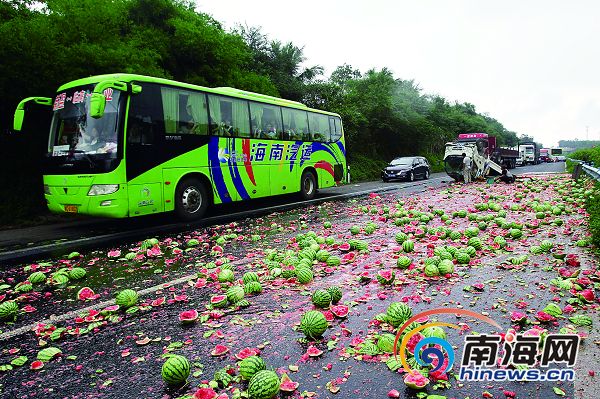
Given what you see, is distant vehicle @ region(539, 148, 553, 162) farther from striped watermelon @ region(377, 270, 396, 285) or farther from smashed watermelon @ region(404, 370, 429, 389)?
smashed watermelon @ region(404, 370, 429, 389)

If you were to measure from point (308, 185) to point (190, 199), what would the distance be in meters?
6.74

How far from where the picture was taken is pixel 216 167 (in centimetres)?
1202

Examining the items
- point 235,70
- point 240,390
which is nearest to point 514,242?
point 240,390

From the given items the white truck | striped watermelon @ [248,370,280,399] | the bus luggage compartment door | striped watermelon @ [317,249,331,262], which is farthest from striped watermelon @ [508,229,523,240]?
the white truck

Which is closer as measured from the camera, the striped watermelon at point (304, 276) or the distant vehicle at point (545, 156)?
the striped watermelon at point (304, 276)

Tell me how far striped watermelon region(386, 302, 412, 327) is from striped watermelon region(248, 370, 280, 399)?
4.53 feet

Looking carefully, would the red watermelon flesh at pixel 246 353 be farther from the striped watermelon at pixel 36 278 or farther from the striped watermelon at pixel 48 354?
the striped watermelon at pixel 36 278

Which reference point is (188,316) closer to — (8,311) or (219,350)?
(219,350)

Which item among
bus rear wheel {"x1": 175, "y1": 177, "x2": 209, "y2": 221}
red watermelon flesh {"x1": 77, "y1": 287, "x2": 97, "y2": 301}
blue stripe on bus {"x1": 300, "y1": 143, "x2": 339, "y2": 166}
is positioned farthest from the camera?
blue stripe on bus {"x1": 300, "y1": 143, "x2": 339, "y2": 166}

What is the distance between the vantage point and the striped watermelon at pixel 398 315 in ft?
11.6

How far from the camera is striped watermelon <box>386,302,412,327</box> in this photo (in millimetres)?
3527

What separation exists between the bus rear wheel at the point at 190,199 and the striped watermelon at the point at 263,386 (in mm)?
8867

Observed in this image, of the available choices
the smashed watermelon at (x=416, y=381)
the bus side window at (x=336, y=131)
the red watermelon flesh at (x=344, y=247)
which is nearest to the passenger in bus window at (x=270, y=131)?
the bus side window at (x=336, y=131)

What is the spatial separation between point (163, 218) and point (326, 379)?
10461 mm
